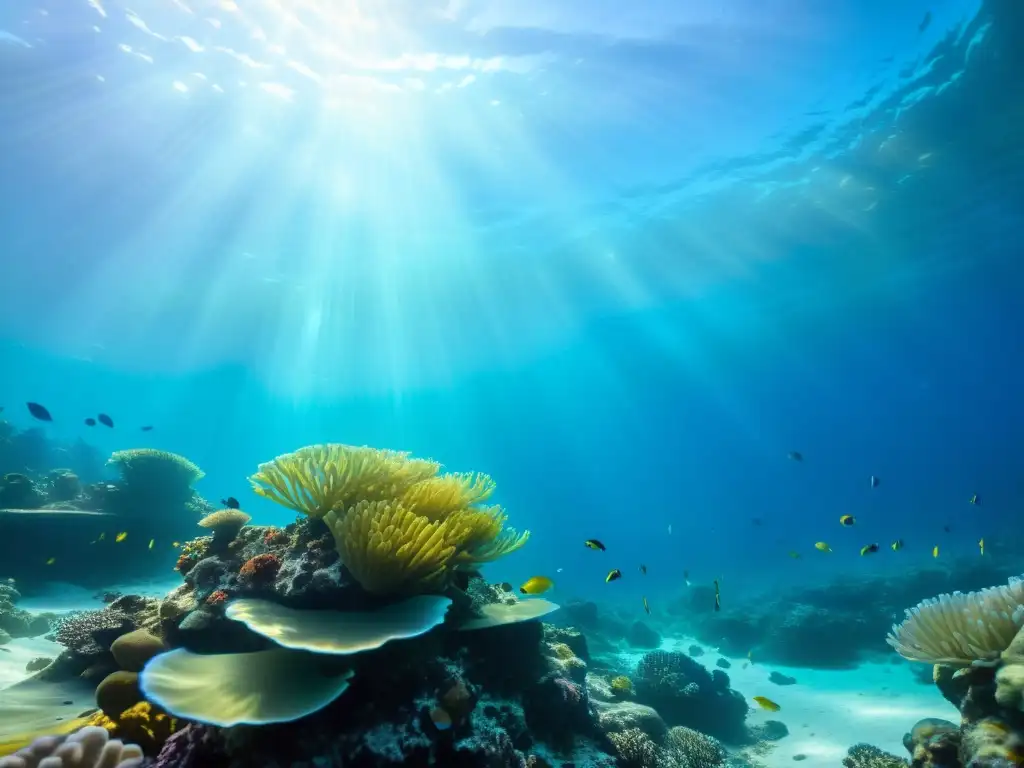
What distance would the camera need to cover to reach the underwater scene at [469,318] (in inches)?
142

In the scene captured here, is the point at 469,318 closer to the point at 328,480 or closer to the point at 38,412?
the point at 38,412

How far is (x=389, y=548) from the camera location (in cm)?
341

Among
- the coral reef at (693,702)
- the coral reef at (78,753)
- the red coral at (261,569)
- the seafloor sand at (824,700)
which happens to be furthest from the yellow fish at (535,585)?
the coral reef at (693,702)

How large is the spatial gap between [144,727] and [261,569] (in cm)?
121

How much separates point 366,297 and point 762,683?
116 ft

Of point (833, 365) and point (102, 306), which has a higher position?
point (833, 365)

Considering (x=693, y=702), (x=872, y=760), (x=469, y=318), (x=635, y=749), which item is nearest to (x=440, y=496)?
(x=635, y=749)

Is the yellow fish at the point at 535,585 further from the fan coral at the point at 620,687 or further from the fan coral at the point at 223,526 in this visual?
the fan coral at the point at 620,687

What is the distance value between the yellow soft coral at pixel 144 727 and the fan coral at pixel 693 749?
20.5ft

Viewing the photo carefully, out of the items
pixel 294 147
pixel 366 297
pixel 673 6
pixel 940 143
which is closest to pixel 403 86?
pixel 294 147

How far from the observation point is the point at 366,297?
39.7m

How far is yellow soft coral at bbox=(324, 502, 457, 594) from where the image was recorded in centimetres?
343

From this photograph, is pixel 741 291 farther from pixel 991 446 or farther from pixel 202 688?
pixel 991 446

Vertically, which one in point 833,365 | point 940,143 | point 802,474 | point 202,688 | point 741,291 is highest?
point 802,474
